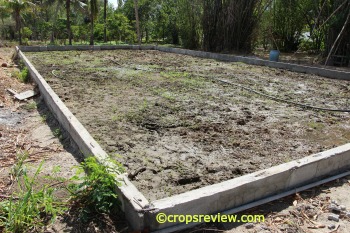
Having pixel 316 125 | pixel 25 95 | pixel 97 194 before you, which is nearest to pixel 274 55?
pixel 316 125

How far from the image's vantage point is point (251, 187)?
2.63 m

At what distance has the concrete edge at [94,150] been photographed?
2.27 meters

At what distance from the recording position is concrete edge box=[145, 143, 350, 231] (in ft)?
7.62

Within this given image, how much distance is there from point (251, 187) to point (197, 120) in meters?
2.05

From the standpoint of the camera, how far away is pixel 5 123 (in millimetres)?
4766

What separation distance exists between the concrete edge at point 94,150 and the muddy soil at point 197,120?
0.79 feet

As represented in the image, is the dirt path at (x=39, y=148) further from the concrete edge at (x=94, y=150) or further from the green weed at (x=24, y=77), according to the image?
the green weed at (x=24, y=77)

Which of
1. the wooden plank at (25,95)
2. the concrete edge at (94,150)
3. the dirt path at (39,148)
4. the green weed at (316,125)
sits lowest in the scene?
the dirt path at (39,148)

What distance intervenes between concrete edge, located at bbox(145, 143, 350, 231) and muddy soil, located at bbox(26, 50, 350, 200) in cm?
36

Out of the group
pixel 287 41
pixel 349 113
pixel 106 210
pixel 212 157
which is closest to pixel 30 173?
pixel 106 210

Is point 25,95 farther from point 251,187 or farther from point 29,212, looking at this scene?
A: point 251,187

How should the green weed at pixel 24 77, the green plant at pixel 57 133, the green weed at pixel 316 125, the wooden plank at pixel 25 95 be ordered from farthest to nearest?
the green weed at pixel 24 77
the wooden plank at pixel 25 95
the green weed at pixel 316 125
the green plant at pixel 57 133

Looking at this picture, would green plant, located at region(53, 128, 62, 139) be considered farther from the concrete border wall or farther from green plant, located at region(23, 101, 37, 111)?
green plant, located at region(23, 101, 37, 111)

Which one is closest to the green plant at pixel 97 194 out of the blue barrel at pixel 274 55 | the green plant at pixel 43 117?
the green plant at pixel 43 117
